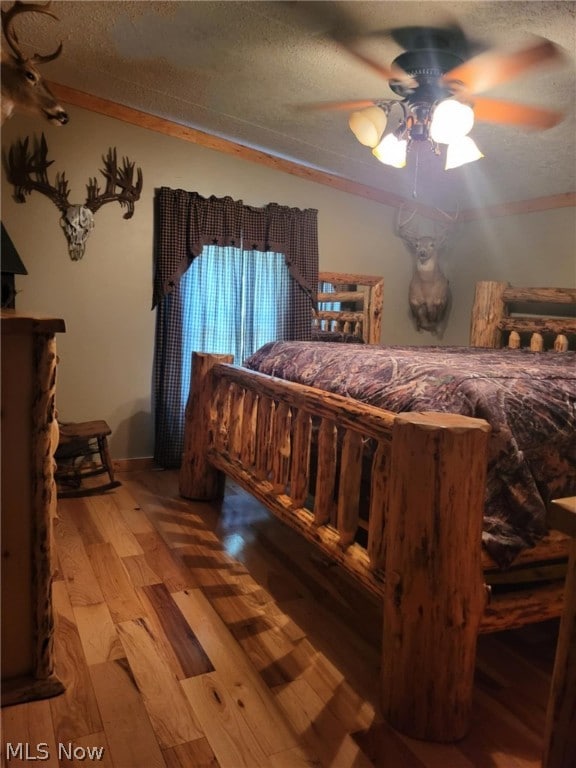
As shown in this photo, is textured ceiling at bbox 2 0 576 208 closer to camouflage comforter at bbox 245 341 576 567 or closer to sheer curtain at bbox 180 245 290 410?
sheer curtain at bbox 180 245 290 410

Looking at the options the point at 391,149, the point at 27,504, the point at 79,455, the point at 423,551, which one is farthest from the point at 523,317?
the point at 27,504

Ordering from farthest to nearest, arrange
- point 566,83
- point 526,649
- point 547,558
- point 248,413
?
point 248,413 < point 566,83 < point 526,649 < point 547,558

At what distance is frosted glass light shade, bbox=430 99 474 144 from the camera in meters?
2.14

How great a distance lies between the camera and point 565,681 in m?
1.00

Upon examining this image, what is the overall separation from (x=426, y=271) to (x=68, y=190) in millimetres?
2733

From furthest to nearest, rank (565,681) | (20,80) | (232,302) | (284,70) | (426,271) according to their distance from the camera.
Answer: (426,271), (232,302), (284,70), (20,80), (565,681)

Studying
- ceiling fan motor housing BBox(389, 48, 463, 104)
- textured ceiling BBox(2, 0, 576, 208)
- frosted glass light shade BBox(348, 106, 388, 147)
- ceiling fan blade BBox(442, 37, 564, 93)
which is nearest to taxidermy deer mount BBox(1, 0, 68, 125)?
textured ceiling BBox(2, 0, 576, 208)

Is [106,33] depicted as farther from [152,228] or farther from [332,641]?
[332,641]

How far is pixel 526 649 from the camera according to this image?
179 cm

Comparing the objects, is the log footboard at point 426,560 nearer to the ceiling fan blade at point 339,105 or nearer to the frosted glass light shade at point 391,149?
the frosted glass light shade at point 391,149

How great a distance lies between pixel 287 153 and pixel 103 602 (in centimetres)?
301

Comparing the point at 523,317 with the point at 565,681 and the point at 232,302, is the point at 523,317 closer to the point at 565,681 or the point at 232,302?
the point at 232,302

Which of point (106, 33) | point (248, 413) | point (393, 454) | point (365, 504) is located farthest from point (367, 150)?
point (393, 454)

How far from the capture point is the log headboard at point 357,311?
424 cm
